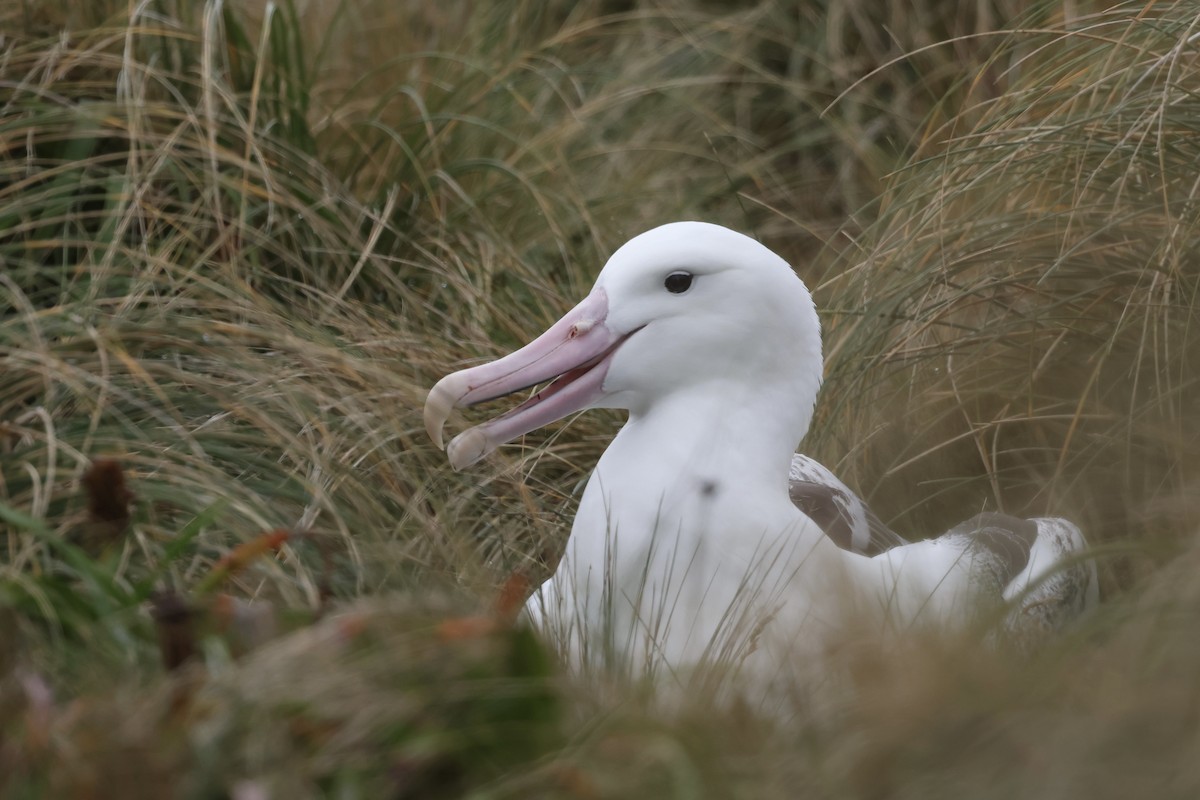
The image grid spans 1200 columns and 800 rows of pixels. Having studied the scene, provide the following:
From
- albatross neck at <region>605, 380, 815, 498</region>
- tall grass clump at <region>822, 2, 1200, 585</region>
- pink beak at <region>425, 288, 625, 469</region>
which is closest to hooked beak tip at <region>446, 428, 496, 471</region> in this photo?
pink beak at <region>425, 288, 625, 469</region>

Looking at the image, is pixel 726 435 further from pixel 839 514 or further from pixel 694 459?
pixel 839 514

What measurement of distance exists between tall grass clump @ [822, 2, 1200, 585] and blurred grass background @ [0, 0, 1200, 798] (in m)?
0.01

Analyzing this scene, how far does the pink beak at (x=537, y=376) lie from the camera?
3.23m

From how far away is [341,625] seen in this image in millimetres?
2391

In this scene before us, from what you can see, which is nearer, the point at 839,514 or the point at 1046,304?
the point at 839,514

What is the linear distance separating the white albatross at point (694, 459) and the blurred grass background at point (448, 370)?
26 centimetres

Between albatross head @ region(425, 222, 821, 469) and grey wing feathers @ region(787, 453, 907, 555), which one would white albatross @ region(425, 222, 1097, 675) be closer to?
albatross head @ region(425, 222, 821, 469)

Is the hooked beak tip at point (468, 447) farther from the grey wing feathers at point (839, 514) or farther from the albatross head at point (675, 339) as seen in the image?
the grey wing feathers at point (839, 514)

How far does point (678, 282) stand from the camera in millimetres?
3221

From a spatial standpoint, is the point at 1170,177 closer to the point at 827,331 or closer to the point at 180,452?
the point at 827,331

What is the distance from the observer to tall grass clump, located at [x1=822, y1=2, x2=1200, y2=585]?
3.76 m

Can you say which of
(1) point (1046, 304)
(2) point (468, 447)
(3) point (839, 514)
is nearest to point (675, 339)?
(2) point (468, 447)

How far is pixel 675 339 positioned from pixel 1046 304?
131 centimetres

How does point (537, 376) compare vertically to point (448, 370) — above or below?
above
